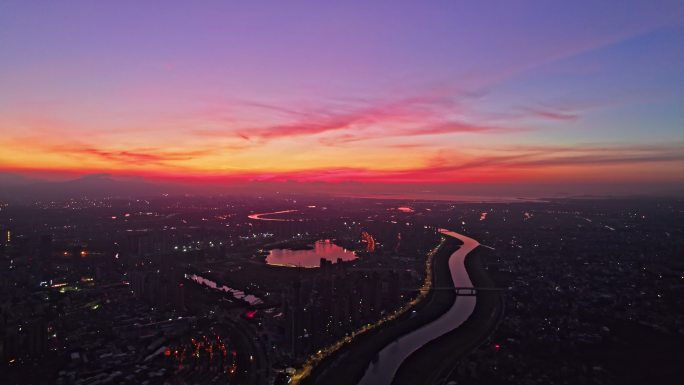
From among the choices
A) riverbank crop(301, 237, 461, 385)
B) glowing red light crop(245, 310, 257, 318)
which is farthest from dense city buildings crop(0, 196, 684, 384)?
riverbank crop(301, 237, 461, 385)

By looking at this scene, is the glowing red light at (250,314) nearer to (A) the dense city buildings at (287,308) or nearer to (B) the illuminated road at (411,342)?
(A) the dense city buildings at (287,308)

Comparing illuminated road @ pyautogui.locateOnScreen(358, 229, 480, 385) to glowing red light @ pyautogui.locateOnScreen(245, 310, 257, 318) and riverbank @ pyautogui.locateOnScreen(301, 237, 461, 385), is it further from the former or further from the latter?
glowing red light @ pyautogui.locateOnScreen(245, 310, 257, 318)

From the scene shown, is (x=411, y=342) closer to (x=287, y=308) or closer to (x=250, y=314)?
(x=287, y=308)

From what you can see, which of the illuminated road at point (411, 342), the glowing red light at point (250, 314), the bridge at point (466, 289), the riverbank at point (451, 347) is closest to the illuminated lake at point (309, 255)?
the bridge at point (466, 289)

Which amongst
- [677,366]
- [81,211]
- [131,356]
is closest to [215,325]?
[131,356]

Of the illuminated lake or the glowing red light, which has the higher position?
the glowing red light

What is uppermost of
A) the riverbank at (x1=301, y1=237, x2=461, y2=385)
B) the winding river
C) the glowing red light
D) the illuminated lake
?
the glowing red light

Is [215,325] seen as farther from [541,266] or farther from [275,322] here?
[541,266]
